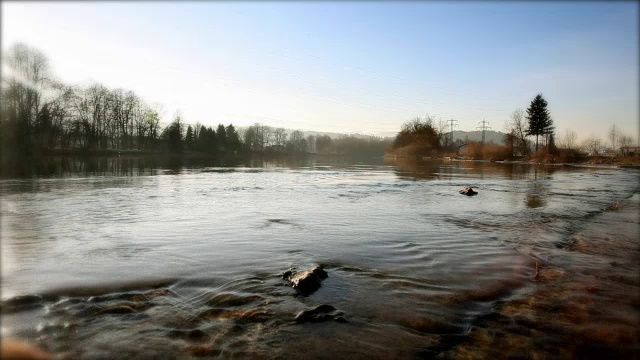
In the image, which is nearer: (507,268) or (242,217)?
(507,268)

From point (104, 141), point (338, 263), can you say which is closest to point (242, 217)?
point (338, 263)

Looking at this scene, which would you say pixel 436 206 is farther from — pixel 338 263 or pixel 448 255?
pixel 338 263

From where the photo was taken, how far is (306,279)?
5.32 m

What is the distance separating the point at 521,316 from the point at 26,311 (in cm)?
575

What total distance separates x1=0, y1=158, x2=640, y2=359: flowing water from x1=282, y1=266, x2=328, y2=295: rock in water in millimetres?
136

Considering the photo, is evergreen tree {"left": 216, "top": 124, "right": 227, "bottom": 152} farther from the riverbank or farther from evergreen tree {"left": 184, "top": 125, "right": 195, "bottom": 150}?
the riverbank

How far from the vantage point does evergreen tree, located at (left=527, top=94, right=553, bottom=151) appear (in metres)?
74.8

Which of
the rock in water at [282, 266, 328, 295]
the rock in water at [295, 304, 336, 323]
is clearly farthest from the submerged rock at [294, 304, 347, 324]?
the rock in water at [282, 266, 328, 295]

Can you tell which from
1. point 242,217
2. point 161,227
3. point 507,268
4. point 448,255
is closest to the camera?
point 507,268

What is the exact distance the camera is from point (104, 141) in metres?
69.4

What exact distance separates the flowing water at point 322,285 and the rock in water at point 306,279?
136 mm

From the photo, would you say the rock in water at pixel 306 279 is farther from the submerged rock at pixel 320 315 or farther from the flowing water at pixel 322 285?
the submerged rock at pixel 320 315

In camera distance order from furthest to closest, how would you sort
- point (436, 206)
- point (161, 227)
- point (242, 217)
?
point (436, 206) → point (242, 217) → point (161, 227)

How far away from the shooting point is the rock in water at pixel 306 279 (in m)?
5.21
